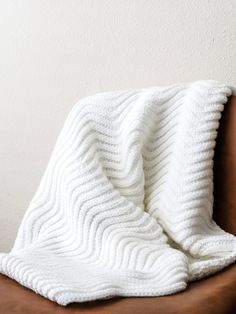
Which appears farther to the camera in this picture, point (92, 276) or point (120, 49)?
point (120, 49)

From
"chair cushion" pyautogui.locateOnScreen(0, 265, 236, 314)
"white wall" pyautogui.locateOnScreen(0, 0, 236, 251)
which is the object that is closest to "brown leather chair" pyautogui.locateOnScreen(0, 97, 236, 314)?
"chair cushion" pyautogui.locateOnScreen(0, 265, 236, 314)

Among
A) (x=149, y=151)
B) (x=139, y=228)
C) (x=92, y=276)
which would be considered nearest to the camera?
(x=92, y=276)

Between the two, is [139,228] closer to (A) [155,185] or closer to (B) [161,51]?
(A) [155,185]

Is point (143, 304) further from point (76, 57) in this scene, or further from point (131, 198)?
point (76, 57)

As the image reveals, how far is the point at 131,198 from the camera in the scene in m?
1.15

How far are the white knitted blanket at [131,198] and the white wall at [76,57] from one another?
0.22 m

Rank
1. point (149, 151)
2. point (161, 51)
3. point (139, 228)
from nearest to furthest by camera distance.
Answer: point (139, 228) < point (149, 151) < point (161, 51)

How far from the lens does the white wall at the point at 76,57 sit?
1.37m

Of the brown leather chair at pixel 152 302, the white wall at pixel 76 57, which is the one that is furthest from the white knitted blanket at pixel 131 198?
the white wall at pixel 76 57

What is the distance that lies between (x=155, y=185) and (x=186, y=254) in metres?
0.17

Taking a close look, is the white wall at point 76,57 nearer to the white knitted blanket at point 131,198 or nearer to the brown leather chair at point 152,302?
the white knitted blanket at point 131,198

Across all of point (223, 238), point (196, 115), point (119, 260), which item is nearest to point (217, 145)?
point (196, 115)

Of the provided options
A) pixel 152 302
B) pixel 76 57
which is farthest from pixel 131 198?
pixel 76 57

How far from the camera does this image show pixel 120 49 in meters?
1.48
